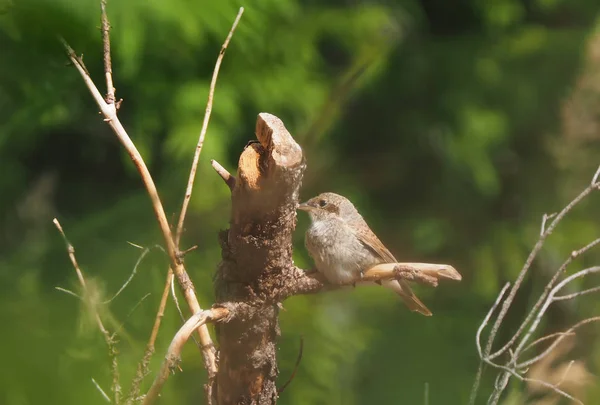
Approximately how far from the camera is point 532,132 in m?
5.67

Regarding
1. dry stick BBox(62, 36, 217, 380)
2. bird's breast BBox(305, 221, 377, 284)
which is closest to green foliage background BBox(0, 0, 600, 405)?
bird's breast BBox(305, 221, 377, 284)

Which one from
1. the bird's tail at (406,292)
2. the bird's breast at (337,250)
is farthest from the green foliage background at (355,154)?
the bird's breast at (337,250)

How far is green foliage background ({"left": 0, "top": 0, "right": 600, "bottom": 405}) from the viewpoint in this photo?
3369 mm

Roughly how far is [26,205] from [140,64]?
3.84 feet

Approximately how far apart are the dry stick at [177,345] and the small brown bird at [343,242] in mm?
798

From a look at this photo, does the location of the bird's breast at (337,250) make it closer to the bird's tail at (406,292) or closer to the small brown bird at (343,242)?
the small brown bird at (343,242)

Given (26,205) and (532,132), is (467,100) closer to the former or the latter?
(532,132)

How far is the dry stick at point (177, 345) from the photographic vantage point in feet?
4.80

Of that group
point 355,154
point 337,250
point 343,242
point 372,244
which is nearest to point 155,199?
point 337,250

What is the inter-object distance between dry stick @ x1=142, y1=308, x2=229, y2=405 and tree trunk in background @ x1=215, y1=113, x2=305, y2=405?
0.28 feet

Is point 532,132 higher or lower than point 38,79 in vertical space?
lower

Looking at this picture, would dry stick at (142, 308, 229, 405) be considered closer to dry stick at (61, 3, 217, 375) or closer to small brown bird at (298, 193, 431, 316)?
dry stick at (61, 3, 217, 375)

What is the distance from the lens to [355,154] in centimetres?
542

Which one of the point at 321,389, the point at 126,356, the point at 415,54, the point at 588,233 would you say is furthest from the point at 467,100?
the point at 126,356
